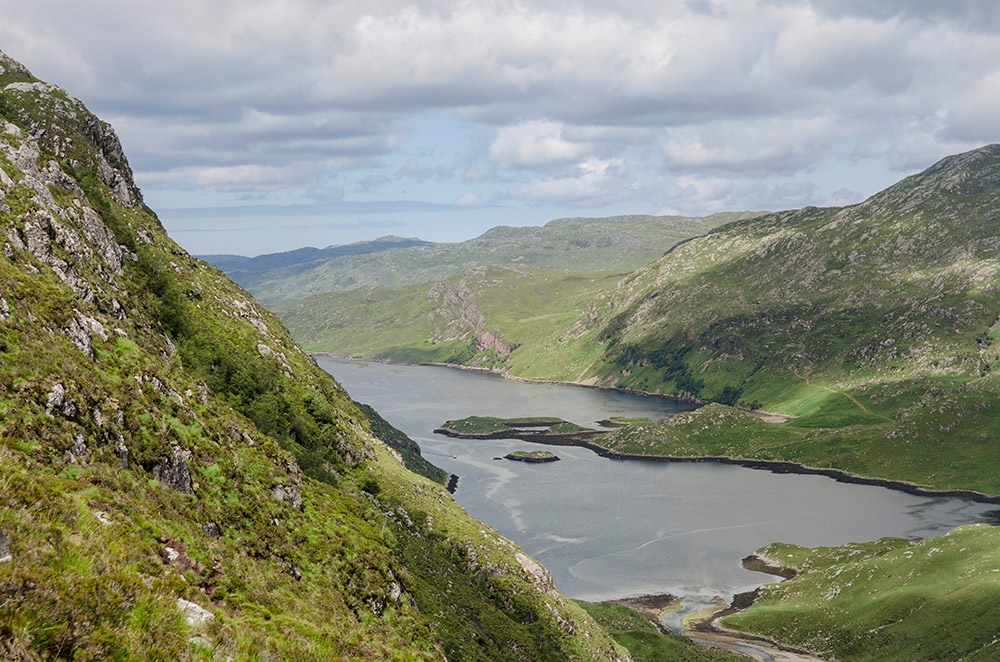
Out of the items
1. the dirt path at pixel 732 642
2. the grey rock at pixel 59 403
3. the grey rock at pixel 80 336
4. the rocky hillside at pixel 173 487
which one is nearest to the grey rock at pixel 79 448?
the rocky hillside at pixel 173 487

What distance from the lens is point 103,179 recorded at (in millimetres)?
95812

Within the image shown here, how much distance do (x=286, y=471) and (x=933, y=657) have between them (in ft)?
398

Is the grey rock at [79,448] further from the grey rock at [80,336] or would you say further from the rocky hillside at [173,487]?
the grey rock at [80,336]

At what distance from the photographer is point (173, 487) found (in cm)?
3844

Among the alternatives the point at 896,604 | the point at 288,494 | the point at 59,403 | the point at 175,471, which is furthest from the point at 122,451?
the point at 896,604

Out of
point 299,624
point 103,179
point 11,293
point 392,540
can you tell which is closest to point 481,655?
point 392,540

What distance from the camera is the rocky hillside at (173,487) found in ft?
63.0

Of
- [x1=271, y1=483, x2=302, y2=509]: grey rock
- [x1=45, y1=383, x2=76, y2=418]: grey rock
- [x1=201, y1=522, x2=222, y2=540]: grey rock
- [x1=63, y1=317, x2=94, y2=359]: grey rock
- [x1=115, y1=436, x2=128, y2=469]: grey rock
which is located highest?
[x1=63, y1=317, x2=94, y2=359]: grey rock

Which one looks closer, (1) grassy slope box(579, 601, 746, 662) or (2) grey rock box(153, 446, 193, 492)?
(2) grey rock box(153, 446, 193, 492)

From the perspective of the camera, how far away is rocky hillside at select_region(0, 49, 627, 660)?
63.0 feet

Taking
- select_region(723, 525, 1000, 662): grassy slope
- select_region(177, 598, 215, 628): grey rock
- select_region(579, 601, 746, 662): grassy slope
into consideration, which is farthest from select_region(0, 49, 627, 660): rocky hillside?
select_region(723, 525, 1000, 662): grassy slope

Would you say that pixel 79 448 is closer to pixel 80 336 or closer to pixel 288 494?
pixel 80 336

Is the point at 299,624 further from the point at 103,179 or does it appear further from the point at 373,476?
the point at 103,179

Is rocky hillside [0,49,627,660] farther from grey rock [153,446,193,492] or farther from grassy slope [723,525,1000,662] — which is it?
grassy slope [723,525,1000,662]
